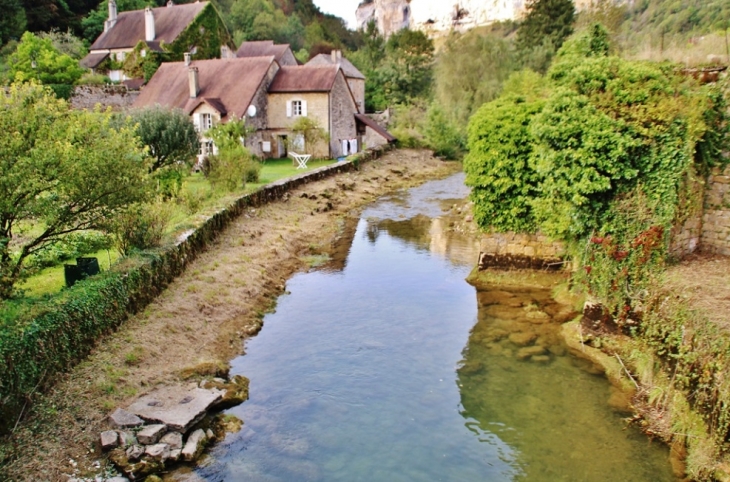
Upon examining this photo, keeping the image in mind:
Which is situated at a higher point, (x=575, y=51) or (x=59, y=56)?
(x=59, y=56)

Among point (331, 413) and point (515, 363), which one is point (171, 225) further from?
point (515, 363)

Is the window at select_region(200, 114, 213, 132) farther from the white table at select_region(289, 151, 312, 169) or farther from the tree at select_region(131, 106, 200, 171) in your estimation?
the tree at select_region(131, 106, 200, 171)

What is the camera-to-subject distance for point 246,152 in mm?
25688

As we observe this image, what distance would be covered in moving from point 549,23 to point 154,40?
36.8 meters

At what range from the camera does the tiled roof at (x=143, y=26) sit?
2042 inches

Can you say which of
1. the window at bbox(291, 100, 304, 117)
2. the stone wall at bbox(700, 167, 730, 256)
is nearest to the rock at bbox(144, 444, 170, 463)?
the stone wall at bbox(700, 167, 730, 256)

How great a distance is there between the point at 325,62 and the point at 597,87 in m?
44.6

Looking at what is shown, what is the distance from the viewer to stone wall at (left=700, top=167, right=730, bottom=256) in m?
12.7

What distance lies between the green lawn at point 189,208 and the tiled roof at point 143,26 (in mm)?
24390

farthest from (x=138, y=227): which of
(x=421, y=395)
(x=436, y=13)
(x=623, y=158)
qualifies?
(x=436, y=13)

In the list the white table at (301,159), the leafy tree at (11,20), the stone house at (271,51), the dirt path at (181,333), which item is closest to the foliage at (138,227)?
the dirt path at (181,333)

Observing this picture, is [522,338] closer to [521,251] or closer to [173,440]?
[521,251]

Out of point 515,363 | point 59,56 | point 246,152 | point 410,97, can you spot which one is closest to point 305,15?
point 410,97

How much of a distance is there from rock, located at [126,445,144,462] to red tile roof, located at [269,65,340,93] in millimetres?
31681
